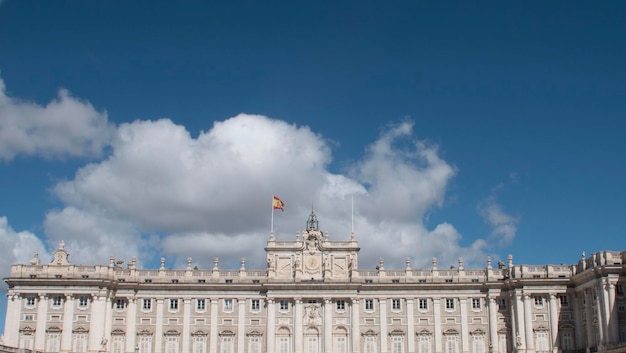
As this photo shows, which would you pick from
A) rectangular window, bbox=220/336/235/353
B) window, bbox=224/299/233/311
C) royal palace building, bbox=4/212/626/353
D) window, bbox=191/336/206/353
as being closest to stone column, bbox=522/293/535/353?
royal palace building, bbox=4/212/626/353

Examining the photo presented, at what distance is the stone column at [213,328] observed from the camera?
9012 centimetres

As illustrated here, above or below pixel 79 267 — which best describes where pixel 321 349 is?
below

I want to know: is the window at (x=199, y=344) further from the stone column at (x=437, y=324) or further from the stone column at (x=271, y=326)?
the stone column at (x=437, y=324)

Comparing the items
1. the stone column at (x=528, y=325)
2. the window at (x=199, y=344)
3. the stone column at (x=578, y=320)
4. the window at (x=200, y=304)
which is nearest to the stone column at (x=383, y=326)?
the stone column at (x=528, y=325)

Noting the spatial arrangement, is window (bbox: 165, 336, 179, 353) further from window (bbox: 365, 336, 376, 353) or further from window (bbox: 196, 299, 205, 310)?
window (bbox: 365, 336, 376, 353)

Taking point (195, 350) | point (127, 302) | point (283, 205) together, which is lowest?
point (195, 350)

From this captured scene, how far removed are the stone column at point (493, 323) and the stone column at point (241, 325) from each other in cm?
2922

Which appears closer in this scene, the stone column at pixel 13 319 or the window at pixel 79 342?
the stone column at pixel 13 319

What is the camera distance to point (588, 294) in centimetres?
8488

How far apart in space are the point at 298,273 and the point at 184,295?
14.0 m

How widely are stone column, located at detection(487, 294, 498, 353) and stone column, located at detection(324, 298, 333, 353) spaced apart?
61.9ft

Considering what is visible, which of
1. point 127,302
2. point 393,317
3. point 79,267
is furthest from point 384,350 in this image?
point 79,267

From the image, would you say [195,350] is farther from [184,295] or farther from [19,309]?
[19,309]

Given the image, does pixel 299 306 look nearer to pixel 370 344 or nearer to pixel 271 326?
pixel 271 326
